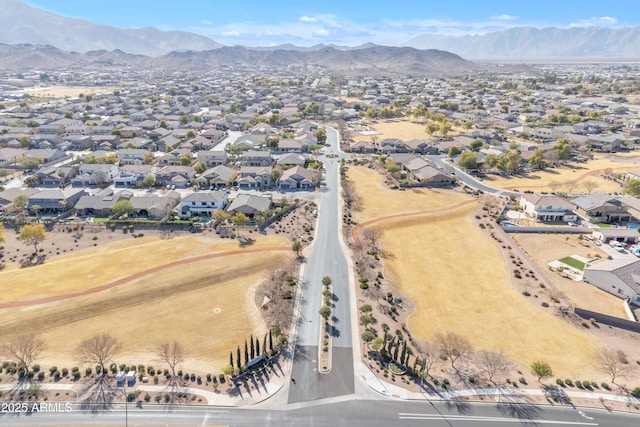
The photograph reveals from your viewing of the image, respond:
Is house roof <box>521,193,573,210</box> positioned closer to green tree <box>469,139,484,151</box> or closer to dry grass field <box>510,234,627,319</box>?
dry grass field <box>510,234,627,319</box>

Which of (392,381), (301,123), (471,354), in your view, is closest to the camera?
(392,381)

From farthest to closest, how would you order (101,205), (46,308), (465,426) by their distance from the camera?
1. (101,205)
2. (46,308)
3. (465,426)

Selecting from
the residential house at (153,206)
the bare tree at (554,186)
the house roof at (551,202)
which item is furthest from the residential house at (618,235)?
the residential house at (153,206)

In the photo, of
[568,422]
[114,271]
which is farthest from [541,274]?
[114,271]

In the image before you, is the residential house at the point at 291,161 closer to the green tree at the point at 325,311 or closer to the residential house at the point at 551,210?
the residential house at the point at 551,210

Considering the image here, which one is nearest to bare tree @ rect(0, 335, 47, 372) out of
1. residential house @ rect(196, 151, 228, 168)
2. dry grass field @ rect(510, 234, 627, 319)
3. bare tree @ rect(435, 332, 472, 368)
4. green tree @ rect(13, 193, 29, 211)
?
green tree @ rect(13, 193, 29, 211)

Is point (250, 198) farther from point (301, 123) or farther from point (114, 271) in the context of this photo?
point (301, 123)

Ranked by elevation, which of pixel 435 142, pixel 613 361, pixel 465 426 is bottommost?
pixel 465 426

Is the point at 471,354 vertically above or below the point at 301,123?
below
